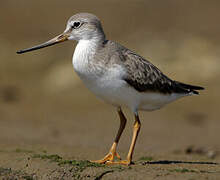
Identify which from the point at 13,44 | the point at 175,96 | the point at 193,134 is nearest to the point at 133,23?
the point at 13,44

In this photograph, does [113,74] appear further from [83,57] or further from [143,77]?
[143,77]

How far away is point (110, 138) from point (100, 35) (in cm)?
613

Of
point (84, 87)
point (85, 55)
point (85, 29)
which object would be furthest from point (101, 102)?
point (85, 55)

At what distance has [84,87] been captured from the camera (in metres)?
18.5

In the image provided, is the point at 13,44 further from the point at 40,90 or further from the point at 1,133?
the point at 1,133

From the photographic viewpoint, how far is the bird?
8.69 meters

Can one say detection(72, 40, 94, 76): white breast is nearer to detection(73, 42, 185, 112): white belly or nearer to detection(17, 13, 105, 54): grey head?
detection(73, 42, 185, 112): white belly

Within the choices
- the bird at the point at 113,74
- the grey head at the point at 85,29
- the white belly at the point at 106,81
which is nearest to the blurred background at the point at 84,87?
the bird at the point at 113,74

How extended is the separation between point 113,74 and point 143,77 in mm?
821

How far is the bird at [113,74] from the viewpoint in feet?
28.5

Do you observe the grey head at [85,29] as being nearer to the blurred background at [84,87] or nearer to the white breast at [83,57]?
the white breast at [83,57]

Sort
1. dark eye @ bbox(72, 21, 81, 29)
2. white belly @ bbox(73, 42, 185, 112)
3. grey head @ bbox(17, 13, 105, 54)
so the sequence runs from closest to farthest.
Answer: white belly @ bbox(73, 42, 185, 112), grey head @ bbox(17, 13, 105, 54), dark eye @ bbox(72, 21, 81, 29)

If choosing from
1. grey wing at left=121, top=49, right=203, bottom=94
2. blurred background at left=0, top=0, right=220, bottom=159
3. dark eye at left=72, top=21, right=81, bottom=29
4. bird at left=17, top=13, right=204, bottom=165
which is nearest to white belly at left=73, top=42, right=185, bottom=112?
bird at left=17, top=13, right=204, bottom=165

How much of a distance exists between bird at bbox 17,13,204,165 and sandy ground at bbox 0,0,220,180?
1.06 m
